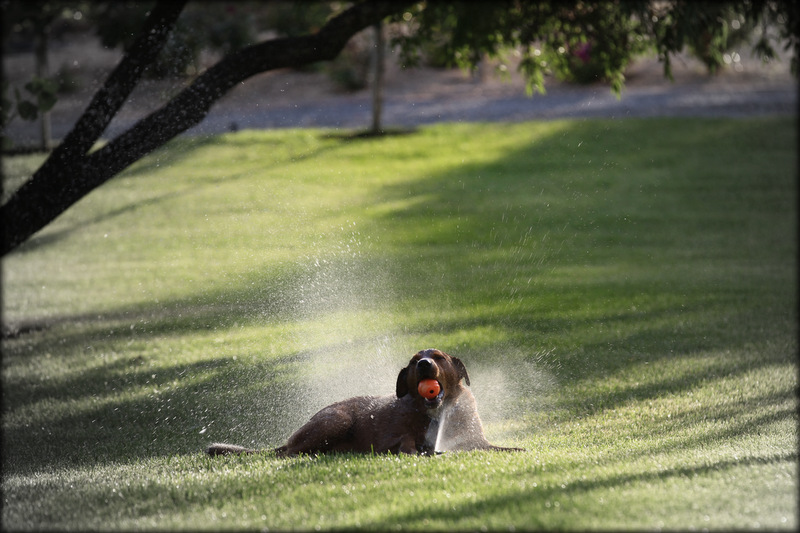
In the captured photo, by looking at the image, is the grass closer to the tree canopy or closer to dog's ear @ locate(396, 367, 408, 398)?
dog's ear @ locate(396, 367, 408, 398)

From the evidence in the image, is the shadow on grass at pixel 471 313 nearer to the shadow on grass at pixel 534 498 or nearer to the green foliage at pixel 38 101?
the shadow on grass at pixel 534 498

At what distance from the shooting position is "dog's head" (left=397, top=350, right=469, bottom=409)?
163 inches

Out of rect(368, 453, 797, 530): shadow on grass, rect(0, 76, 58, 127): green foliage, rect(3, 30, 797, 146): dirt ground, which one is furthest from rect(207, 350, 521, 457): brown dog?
rect(3, 30, 797, 146): dirt ground

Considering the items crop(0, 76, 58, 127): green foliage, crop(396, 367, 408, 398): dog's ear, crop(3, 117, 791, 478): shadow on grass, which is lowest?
crop(3, 117, 791, 478): shadow on grass

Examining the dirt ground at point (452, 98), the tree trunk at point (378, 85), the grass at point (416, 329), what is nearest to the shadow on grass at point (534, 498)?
the grass at point (416, 329)

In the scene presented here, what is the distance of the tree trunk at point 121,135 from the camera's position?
5.97 m

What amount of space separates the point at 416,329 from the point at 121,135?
2662 mm

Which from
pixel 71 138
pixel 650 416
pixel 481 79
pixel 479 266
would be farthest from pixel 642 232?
pixel 481 79

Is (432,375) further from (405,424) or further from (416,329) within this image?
(416,329)

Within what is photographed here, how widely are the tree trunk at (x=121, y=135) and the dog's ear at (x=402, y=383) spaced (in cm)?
270

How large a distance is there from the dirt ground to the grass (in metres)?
1.80

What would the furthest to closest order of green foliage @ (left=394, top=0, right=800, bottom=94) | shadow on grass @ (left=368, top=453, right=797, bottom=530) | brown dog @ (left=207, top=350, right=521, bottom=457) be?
green foliage @ (left=394, top=0, right=800, bottom=94), brown dog @ (left=207, top=350, right=521, bottom=457), shadow on grass @ (left=368, top=453, right=797, bottom=530)

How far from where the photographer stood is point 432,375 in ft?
13.6

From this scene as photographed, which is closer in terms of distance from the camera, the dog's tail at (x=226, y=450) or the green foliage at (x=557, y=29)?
the dog's tail at (x=226, y=450)
